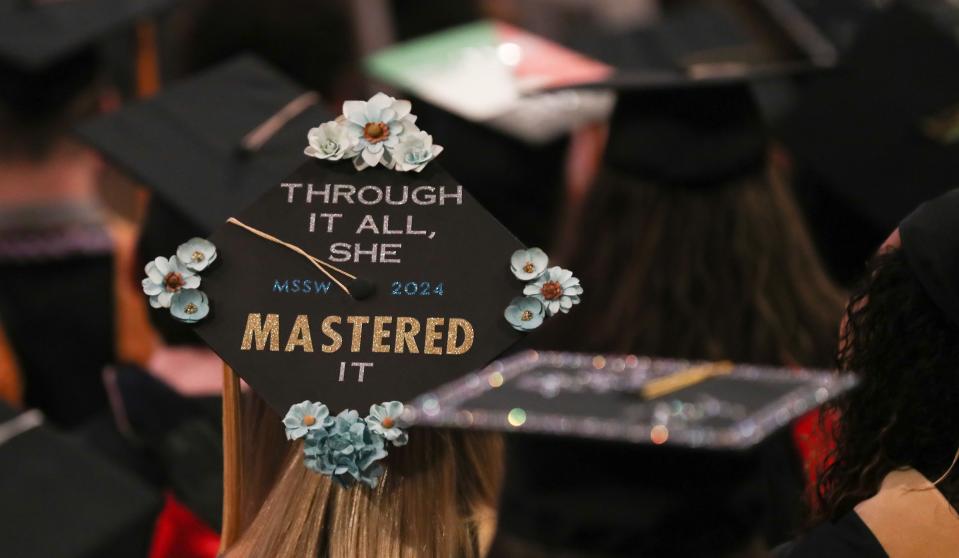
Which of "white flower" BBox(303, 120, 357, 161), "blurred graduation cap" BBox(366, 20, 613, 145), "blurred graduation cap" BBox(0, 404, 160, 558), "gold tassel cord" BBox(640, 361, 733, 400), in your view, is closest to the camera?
"white flower" BBox(303, 120, 357, 161)

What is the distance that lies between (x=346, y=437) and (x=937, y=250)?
2.52 ft

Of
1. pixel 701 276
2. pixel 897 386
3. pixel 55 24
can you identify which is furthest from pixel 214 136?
pixel 897 386

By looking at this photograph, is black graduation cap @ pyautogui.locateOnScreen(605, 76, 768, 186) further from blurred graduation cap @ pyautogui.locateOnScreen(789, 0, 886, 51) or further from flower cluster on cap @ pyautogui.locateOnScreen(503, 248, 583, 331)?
flower cluster on cap @ pyautogui.locateOnScreen(503, 248, 583, 331)

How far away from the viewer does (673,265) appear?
10.5 ft

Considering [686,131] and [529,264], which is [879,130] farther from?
[529,264]

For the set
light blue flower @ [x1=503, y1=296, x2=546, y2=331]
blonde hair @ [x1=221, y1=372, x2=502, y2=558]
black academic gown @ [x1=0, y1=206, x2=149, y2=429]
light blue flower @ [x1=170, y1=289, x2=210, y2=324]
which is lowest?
black academic gown @ [x1=0, y1=206, x2=149, y2=429]

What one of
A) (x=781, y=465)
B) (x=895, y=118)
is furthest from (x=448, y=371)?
(x=895, y=118)

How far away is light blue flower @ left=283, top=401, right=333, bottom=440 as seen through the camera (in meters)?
1.77

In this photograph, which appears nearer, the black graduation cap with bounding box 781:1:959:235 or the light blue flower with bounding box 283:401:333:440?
the light blue flower with bounding box 283:401:333:440

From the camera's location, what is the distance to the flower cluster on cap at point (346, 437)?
174 cm

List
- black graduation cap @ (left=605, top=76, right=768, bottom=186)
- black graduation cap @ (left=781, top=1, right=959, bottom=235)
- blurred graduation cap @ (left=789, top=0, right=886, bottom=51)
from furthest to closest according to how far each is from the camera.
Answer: blurred graduation cap @ (left=789, top=0, right=886, bottom=51) < black graduation cap @ (left=781, top=1, right=959, bottom=235) < black graduation cap @ (left=605, top=76, right=768, bottom=186)

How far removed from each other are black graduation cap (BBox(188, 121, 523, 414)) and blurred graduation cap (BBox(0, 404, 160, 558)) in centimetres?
49

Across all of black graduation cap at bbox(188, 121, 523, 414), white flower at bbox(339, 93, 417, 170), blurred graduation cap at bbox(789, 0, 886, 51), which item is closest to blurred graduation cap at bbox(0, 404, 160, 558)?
black graduation cap at bbox(188, 121, 523, 414)

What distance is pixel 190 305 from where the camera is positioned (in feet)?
6.00
